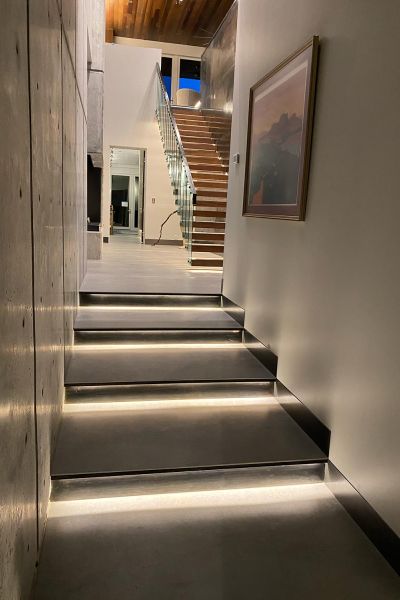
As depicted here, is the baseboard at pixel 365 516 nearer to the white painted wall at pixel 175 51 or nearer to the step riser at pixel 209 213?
the step riser at pixel 209 213

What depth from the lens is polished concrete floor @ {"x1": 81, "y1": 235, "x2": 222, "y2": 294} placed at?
15.8 ft

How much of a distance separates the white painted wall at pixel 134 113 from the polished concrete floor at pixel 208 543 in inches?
378

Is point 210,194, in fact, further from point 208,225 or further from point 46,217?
point 46,217

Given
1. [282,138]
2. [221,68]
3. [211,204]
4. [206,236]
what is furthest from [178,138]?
[282,138]

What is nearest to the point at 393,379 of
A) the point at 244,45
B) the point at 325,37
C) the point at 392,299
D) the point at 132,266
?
the point at 392,299

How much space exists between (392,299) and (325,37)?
5.31ft

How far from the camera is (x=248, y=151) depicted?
3.88 meters

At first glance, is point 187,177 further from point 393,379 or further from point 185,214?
point 393,379

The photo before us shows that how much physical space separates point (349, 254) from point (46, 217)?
147 centimetres

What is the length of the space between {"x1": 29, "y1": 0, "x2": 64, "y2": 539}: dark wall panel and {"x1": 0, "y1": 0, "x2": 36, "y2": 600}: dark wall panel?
17 centimetres

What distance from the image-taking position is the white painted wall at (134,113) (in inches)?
433

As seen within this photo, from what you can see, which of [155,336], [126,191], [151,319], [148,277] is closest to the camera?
[155,336]

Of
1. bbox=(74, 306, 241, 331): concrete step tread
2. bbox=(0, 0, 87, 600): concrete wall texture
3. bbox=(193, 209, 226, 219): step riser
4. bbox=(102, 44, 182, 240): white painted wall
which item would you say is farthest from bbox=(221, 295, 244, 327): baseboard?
bbox=(102, 44, 182, 240): white painted wall

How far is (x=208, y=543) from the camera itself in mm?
2010
